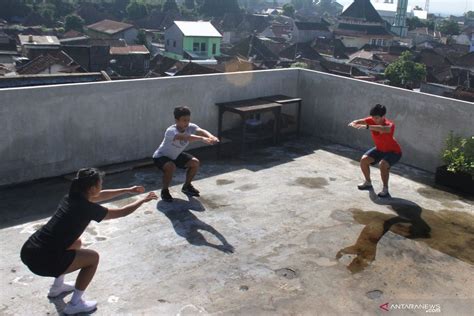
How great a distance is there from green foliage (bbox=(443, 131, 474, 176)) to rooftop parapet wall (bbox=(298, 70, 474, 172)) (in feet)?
1.00

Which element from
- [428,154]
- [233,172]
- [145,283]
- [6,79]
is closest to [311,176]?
[233,172]

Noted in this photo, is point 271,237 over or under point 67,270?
under

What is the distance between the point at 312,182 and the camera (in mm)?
7418

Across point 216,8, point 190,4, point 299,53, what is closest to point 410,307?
point 299,53

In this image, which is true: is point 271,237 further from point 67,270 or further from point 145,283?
point 67,270

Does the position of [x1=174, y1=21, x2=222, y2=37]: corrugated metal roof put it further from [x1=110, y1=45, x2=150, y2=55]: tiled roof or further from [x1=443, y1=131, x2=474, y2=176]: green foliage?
[x1=443, y1=131, x2=474, y2=176]: green foliage

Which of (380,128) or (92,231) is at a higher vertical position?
(380,128)

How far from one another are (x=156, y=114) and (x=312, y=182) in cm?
272

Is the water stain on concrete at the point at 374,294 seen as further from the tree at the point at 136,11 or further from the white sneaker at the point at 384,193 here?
the tree at the point at 136,11

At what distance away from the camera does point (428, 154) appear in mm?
8289

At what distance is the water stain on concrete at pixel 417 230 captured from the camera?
17.4ft

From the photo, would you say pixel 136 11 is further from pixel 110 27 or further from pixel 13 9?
pixel 110 27

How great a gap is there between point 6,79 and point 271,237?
532 centimetres

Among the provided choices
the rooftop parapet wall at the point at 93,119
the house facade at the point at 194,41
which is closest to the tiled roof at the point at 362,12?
the house facade at the point at 194,41
